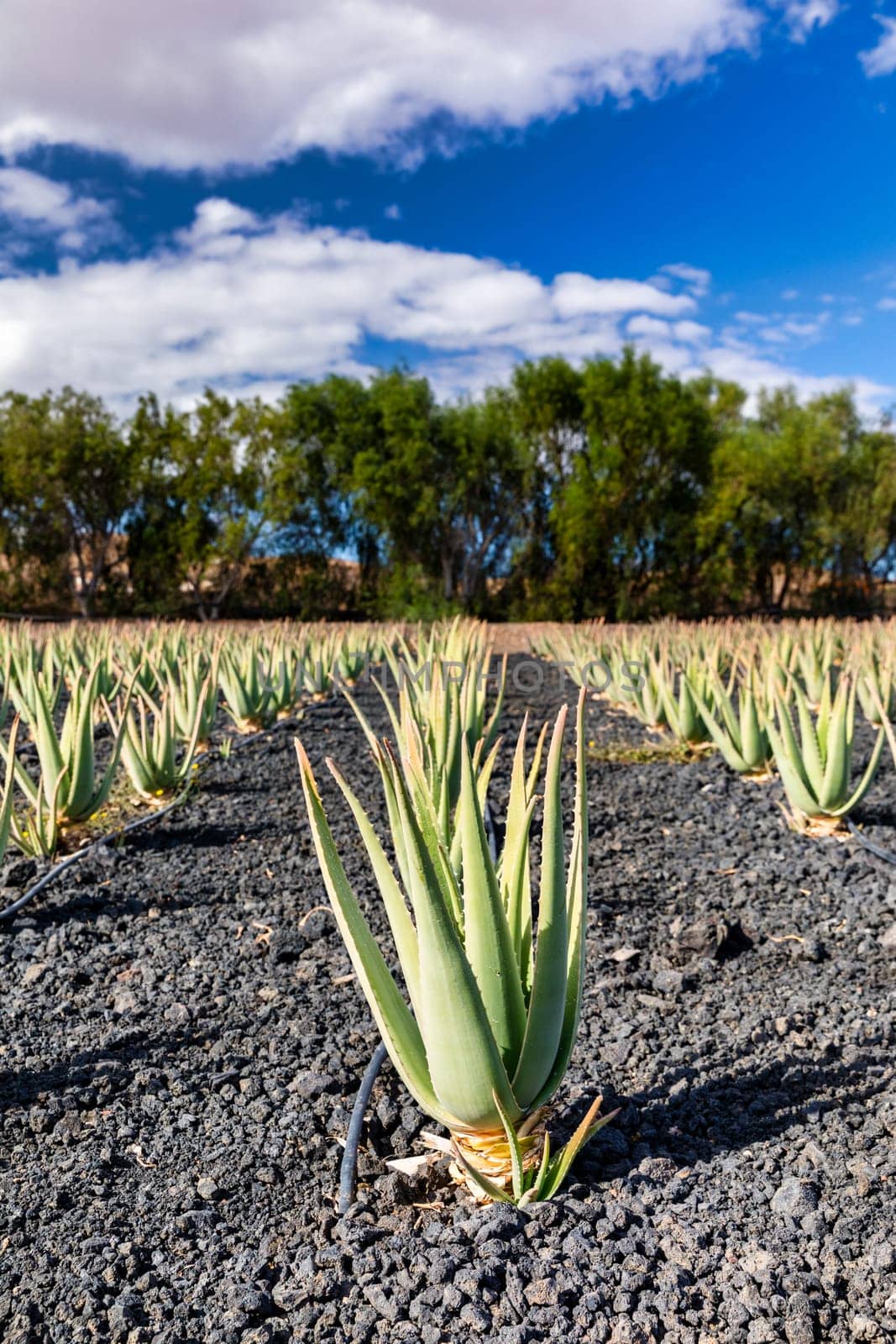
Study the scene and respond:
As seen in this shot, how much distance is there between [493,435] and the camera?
933 inches

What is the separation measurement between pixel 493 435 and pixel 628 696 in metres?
17.4

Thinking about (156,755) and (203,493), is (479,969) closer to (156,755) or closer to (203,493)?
(156,755)

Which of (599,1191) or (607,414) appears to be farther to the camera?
(607,414)

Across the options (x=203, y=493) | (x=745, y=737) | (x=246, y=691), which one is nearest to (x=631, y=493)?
(x=203, y=493)

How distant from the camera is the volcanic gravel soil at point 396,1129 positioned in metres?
1.46

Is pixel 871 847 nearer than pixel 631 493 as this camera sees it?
Yes

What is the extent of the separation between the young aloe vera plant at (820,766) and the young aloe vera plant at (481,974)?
2508 mm

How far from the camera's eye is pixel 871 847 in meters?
3.70

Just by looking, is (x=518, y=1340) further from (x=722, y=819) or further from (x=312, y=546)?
(x=312, y=546)

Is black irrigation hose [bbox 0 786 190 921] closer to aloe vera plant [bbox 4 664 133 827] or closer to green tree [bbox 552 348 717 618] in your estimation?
aloe vera plant [bbox 4 664 133 827]

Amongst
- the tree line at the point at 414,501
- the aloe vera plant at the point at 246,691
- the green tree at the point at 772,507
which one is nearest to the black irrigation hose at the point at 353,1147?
the aloe vera plant at the point at 246,691

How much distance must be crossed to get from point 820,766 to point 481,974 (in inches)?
112

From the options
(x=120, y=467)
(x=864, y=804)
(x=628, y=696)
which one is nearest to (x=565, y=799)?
(x=864, y=804)

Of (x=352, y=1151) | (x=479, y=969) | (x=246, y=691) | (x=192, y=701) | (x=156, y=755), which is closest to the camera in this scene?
(x=479, y=969)
